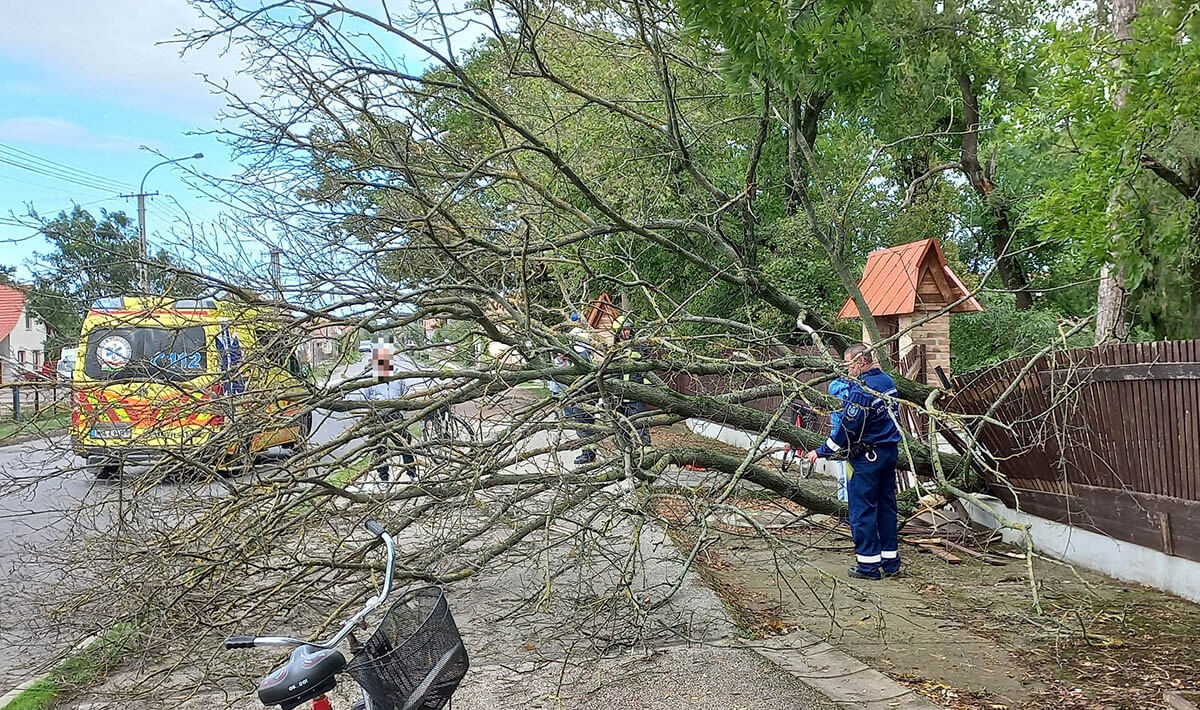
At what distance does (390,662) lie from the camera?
9.11 ft

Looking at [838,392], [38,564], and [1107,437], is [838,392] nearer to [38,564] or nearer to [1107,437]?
[1107,437]

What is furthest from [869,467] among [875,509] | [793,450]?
[793,450]

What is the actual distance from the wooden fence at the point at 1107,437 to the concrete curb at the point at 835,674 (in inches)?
67.0

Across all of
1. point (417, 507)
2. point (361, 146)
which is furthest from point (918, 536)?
point (361, 146)

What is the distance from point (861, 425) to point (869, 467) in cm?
36

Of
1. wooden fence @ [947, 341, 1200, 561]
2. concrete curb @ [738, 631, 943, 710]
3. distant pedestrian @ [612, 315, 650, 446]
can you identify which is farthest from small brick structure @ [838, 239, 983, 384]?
concrete curb @ [738, 631, 943, 710]

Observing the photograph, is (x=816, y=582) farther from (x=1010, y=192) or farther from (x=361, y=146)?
(x=1010, y=192)

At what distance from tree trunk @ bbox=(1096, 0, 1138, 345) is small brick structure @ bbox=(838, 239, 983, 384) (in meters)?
1.66

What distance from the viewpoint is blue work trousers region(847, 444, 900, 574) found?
7.32m

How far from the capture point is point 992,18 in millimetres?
16156

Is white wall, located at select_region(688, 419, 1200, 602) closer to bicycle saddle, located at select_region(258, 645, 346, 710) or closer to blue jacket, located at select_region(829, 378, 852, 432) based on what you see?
blue jacket, located at select_region(829, 378, 852, 432)

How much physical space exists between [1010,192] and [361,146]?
2138 centimetres

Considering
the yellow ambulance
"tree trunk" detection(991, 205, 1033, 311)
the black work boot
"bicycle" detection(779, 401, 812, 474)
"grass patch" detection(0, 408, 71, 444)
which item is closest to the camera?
"grass patch" detection(0, 408, 71, 444)

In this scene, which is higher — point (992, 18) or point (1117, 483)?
point (992, 18)
